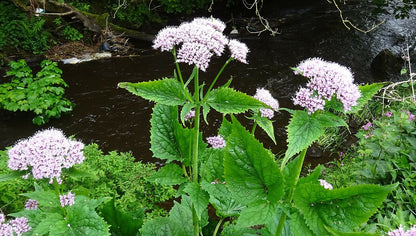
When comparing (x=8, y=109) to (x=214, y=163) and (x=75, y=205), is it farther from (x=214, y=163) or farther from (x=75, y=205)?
(x=214, y=163)

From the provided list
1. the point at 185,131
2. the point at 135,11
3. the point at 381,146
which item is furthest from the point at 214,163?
the point at 135,11

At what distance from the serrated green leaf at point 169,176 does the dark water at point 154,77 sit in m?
3.59

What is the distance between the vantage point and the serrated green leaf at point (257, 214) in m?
1.47

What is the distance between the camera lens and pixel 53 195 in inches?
74.0

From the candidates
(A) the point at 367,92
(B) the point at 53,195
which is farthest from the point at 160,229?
(A) the point at 367,92

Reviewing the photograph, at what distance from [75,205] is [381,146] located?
9.45ft

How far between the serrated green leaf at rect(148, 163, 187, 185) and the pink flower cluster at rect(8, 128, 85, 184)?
0.46 metres

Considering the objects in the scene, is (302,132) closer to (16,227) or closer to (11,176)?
(11,176)

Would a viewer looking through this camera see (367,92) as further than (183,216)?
No

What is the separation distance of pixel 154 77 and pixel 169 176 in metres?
5.97

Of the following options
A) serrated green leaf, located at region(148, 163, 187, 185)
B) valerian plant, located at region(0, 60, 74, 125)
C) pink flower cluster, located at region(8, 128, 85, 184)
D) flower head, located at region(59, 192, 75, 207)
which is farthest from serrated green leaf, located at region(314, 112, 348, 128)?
valerian plant, located at region(0, 60, 74, 125)

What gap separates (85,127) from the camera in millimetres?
6074

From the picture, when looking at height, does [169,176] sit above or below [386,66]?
above

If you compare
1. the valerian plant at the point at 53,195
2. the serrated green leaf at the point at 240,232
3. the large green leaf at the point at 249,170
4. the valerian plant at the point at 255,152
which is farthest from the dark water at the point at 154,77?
the large green leaf at the point at 249,170
